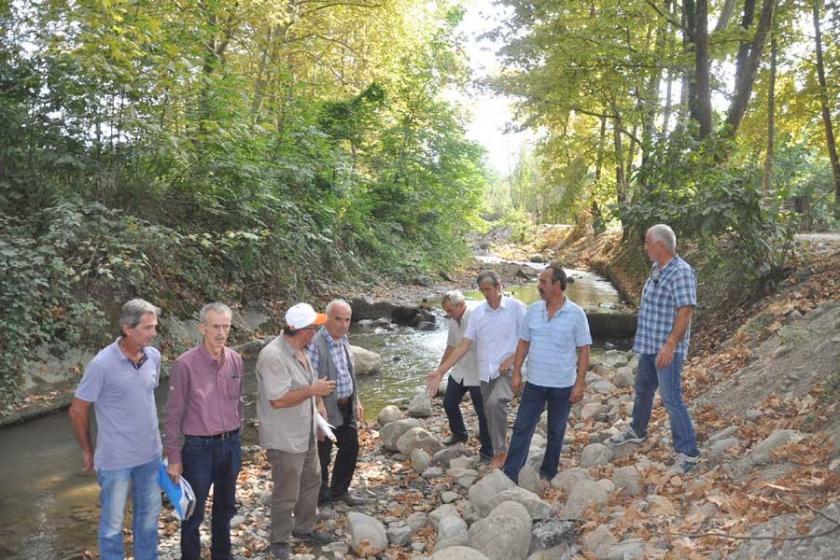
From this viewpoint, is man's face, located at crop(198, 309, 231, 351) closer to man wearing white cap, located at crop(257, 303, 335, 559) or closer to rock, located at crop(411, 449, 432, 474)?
man wearing white cap, located at crop(257, 303, 335, 559)

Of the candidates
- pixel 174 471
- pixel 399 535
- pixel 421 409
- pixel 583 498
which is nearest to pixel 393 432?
pixel 421 409

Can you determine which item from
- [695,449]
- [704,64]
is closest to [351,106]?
[704,64]

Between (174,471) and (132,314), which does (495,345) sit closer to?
(174,471)

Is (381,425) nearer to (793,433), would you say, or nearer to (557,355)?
(557,355)

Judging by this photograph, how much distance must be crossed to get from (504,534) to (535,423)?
1.25 meters

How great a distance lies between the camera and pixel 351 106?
21891 mm

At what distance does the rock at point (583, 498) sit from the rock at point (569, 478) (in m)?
0.44

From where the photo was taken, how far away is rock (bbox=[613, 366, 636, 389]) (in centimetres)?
895

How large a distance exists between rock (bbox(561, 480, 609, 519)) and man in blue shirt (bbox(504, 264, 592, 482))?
0.65 metres

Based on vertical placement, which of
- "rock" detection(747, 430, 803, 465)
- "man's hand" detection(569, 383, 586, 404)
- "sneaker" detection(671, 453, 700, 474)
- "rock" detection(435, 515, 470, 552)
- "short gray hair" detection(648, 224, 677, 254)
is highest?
"short gray hair" detection(648, 224, 677, 254)

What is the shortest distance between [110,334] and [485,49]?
12.8 metres

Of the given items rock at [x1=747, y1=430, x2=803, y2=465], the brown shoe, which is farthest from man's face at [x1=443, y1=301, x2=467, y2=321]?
rock at [x1=747, y1=430, x2=803, y2=465]

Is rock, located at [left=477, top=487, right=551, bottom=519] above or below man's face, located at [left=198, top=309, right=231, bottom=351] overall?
below

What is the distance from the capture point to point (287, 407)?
15.1 ft
